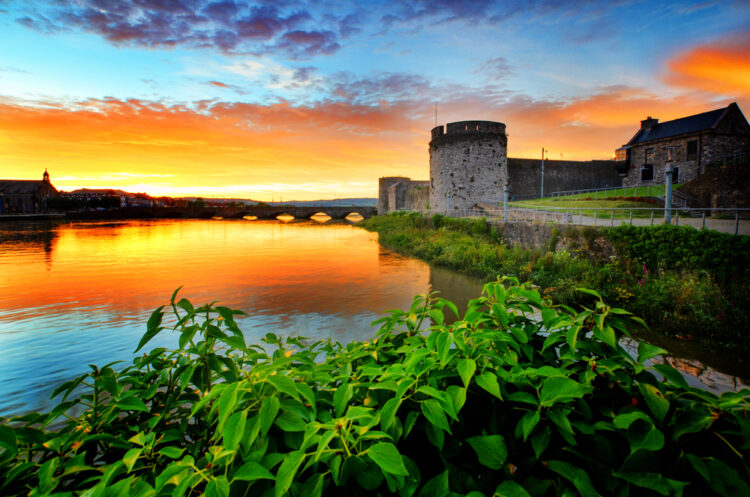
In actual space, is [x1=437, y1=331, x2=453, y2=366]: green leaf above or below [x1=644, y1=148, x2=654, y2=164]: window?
below

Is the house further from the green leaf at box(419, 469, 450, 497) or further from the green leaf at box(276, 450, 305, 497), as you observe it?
the green leaf at box(276, 450, 305, 497)

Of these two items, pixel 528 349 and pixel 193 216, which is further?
pixel 193 216

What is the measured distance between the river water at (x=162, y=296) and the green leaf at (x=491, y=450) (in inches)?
169

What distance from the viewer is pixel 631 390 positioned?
1295mm

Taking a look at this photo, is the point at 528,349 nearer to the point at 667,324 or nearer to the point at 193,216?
the point at 667,324

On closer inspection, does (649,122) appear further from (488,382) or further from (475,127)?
(488,382)

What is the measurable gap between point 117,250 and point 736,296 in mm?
28906

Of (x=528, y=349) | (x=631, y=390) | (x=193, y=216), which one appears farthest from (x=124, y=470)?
(x=193, y=216)

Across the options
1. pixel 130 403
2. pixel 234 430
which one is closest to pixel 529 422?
pixel 234 430

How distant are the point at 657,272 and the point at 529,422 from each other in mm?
11935

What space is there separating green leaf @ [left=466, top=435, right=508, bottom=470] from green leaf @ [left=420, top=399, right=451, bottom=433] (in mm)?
152

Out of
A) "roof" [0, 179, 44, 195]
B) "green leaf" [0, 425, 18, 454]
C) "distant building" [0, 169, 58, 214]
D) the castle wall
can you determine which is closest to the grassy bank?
"green leaf" [0, 425, 18, 454]

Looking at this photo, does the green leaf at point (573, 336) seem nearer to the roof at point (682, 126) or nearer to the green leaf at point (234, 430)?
the green leaf at point (234, 430)

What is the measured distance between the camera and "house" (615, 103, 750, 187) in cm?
2625
